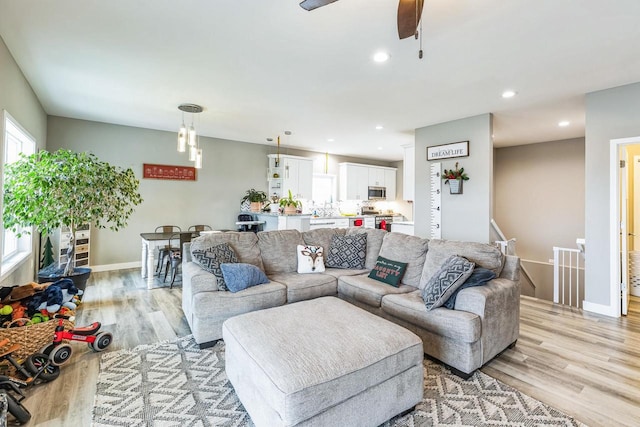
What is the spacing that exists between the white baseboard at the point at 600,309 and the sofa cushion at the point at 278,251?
3.56m

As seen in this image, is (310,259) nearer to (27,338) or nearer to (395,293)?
(395,293)

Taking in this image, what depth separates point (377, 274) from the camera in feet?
10.6

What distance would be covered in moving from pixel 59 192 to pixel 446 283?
3822 millimetres

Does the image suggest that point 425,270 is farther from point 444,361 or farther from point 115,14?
point 115,14

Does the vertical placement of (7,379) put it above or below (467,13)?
below

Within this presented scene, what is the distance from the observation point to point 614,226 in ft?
11.5

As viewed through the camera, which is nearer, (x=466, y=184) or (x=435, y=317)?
(x=435, y=317)

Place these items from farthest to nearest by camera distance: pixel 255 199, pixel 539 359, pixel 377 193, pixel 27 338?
pixel 377 193
pixel 255 199
pixel 539 359
pixel 27 338

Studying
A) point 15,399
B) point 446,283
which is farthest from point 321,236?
point 15,399

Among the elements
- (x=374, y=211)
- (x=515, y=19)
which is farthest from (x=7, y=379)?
(x=374, y=211)

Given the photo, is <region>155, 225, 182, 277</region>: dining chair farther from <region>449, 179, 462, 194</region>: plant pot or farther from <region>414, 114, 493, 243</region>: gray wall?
<region>449, 179, 462, 194</region>: plant pot

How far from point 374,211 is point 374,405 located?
26.3ft

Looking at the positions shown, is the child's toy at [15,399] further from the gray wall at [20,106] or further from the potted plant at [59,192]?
the potted plant at [59,192]

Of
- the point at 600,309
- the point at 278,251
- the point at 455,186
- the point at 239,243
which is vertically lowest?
the point at 600,309
